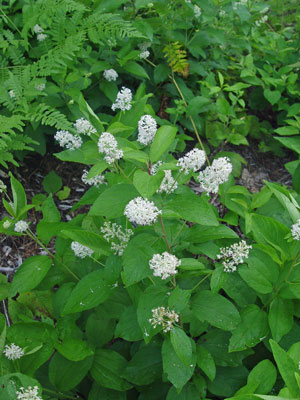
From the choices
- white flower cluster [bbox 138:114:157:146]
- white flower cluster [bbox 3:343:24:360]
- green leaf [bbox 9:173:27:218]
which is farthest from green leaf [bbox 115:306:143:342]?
white flower cluster [bbox 138:114:157:146]

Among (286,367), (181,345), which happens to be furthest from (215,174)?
(286,367)

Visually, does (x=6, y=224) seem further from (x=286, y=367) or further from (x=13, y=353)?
(x=286, y=367)

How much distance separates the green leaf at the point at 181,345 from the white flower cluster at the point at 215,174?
2.38 feet

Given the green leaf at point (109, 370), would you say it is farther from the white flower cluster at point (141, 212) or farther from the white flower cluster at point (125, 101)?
the white flower cluster at point (125, 101)

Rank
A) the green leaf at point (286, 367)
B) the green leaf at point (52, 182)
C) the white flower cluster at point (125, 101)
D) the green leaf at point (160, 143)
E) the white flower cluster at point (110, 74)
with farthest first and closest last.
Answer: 1. the green leaf at point (52, 182)
2. the white flower cluster at point (110, 74)
3. the white flower cluster at point (125, 101)
4. the green leaf at point (160, 143)
5. the green leaf at point (286, 367)

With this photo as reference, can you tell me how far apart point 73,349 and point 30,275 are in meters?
0.53

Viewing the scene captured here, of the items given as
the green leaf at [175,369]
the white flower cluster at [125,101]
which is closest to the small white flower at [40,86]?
Answer: the white flower cluster at [125,101]

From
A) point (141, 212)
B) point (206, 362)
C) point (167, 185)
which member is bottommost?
point (206, 362)

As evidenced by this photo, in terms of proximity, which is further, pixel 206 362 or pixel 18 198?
pixel 18 198

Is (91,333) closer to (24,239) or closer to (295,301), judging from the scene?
(295,301)

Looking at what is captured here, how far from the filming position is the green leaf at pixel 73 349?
7.02 ft

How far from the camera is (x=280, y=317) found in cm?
218

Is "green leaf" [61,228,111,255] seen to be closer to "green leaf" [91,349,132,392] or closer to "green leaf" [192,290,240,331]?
"green leaf" [192,290,240,331]

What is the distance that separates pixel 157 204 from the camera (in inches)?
74.0
